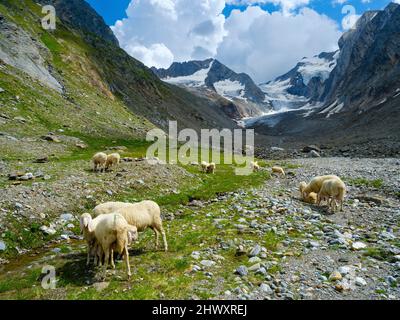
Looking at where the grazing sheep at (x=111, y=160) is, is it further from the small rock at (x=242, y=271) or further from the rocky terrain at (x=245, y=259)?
the small rock at (x=242, y=271)

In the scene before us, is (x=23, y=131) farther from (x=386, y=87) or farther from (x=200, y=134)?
(x=386, y=87)

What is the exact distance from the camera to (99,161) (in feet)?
98.6

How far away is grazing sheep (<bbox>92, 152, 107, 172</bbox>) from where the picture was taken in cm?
2982

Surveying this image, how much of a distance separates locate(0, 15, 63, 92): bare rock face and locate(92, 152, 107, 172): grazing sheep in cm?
3822

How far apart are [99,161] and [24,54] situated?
47471 millimetres

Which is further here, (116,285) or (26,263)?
(26,263)

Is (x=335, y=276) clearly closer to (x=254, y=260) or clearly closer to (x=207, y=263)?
(x=254, y=260)

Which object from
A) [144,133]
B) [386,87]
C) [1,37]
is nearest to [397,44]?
[386,87]

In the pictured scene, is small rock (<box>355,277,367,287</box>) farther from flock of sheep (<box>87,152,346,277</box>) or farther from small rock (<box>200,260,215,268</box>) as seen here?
flock of sheep (<box>87,152,346,277</box>)

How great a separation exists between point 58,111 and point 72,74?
28.0 m

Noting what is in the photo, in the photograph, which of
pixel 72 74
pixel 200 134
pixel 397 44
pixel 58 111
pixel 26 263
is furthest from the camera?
pixel 397 44

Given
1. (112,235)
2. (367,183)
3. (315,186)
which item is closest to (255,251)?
(112,235)

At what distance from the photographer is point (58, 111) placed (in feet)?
173
